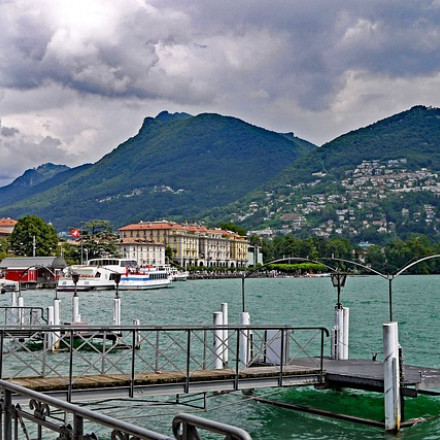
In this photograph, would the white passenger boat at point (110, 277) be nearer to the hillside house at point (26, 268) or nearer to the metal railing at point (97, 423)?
the hillside house at point (26, 268)

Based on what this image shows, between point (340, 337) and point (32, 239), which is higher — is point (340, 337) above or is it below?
below

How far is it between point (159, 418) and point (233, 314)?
44.2 m

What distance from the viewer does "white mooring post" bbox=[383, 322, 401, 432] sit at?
54.1 feet

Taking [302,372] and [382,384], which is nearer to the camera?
[382,384]

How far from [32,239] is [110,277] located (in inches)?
1370

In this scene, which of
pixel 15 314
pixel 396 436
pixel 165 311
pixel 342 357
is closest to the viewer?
pixel 396 436

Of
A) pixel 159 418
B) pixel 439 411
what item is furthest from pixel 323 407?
pixel 159 418

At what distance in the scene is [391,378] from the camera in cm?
1648

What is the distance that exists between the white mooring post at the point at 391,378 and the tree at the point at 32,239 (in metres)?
131

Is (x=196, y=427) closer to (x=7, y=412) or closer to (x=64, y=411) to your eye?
(x=64, y=411)

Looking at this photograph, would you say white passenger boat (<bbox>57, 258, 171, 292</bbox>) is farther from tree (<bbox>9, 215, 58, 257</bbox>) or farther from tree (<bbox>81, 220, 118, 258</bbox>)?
tree (<bbox>81, 220, 118, 258</bbox>)

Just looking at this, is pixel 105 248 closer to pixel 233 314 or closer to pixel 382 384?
pixel 233 314

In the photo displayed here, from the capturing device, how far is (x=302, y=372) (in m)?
18.6

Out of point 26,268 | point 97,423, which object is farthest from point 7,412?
point 26,268
